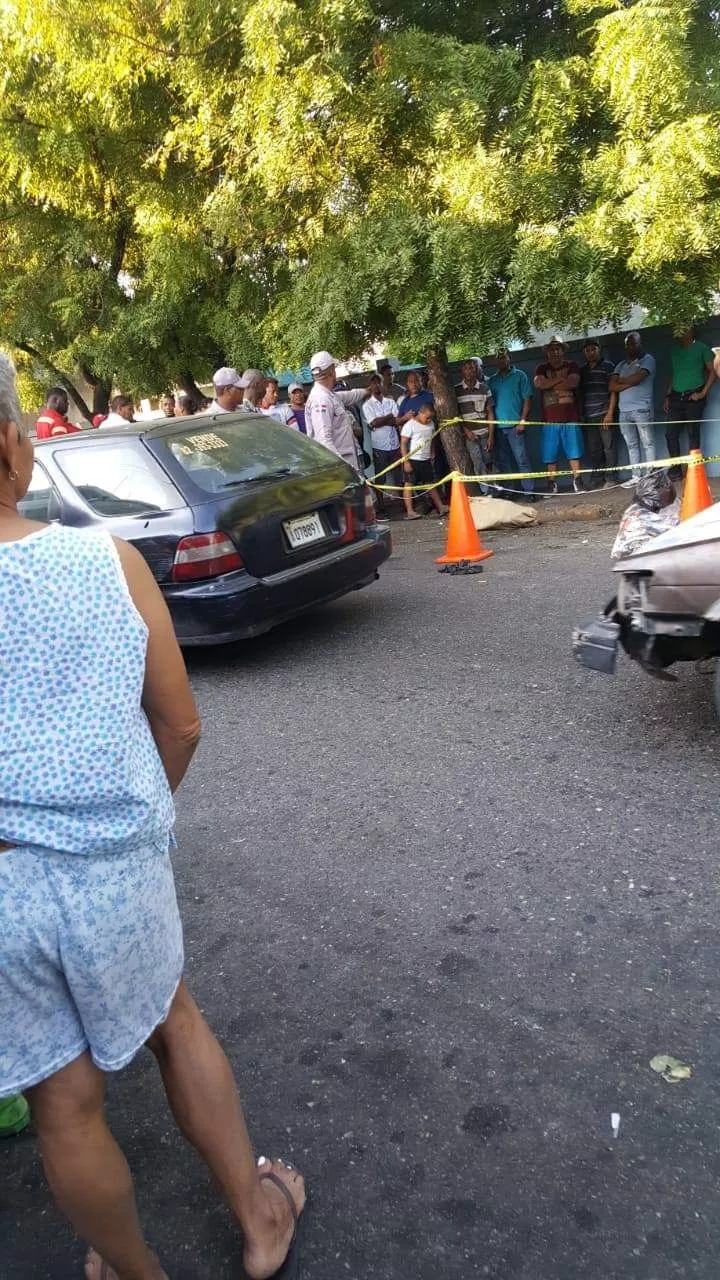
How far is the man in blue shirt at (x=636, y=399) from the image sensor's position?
448 inches

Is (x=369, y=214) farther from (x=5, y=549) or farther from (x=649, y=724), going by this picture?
(x=5, y=549)

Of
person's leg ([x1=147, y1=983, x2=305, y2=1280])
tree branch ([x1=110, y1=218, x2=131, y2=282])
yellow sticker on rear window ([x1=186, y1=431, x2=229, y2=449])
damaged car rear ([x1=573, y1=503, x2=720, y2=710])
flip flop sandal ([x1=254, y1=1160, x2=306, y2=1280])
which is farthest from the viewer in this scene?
tree branch ([x1=110, y1=218, x2=131, y2=282])

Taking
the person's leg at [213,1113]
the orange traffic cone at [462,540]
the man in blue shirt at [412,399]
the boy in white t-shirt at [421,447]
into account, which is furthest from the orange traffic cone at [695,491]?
the person's leg at [213,1113]

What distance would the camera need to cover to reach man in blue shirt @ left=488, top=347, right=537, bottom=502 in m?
12.3

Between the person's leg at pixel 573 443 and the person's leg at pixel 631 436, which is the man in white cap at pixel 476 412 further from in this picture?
the person's leg at pixel 631 436

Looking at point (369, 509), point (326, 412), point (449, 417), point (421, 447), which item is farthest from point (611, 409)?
point (369, 509)

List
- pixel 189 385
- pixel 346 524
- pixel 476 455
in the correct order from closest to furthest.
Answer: pixel 346 524 → pixel 476 455 → pixel 189 385

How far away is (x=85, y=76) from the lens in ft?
34.9

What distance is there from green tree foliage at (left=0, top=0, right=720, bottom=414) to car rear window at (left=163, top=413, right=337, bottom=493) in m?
3.82

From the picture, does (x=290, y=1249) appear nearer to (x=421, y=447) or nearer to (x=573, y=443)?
(x=421, y=447)

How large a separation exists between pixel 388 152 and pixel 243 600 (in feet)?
21.4

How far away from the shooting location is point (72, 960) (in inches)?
61.6

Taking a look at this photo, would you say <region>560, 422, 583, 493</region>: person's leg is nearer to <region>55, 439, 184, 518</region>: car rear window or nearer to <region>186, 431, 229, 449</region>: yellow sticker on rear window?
<region>186, 431, 229, 449</region>: yellow sticker on rear window

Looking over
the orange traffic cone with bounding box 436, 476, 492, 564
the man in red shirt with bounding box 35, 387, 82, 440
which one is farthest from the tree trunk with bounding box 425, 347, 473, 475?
the man in red shirt with bounding box 35, 387, 82, 440
